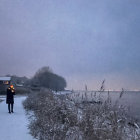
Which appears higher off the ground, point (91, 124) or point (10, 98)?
point (10, 98)

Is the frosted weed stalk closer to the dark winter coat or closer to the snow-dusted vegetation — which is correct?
the snow-dusted vegetation

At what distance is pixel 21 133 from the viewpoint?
318 inches

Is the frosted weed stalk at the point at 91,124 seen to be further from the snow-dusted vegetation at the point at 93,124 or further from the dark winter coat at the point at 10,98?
the dark winter coat at the point at 10,98

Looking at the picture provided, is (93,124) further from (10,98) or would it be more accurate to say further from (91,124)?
(10,98)

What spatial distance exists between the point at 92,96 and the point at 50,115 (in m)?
2.45

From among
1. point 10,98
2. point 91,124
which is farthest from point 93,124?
point 10,98

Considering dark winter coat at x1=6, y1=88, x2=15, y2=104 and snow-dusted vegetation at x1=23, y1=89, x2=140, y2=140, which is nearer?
snow-dusted vegetation at x1=23, y1=89, x2=140, y2=140

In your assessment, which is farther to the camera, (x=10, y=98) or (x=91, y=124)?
(x=10, y=98)

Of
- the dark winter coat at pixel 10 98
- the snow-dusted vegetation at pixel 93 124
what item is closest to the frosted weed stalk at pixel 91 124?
the snow-dusted vegetation at pixel 93 124

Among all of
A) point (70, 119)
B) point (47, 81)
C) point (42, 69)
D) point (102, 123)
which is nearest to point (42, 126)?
point (70, 119)

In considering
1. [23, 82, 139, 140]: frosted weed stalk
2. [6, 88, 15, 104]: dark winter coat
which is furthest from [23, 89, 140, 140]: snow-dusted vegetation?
[6, 88, 15, 104]: dark winter coat

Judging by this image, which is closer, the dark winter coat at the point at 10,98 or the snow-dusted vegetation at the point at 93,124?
the snow-dusted vegetation at the point at 93,124

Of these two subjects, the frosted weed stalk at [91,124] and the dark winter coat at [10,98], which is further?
the dark winter coat at [10,98]

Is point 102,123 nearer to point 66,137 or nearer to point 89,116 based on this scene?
point 89,116
